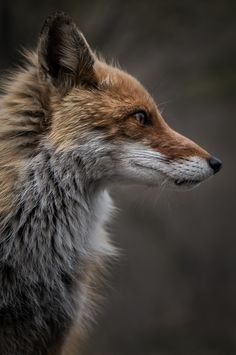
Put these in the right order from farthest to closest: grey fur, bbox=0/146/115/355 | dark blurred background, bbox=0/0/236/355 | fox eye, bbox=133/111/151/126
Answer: dark blurred background, bbox=0/0/236/355
fox eye, bbox=133/111/151/126
grey fur, bbox=0/146/115/355

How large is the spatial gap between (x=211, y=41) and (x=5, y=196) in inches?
201

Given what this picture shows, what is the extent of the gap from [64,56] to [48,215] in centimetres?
100

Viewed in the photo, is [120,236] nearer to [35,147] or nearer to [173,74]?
[173,74]

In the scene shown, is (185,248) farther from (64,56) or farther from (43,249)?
(64,56)

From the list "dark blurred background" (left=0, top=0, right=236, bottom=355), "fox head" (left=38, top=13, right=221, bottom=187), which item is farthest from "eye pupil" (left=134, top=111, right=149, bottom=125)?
"dark blurred background" (left=0, top=0, right=236, bottom=355)

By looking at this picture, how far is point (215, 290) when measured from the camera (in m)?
10.9

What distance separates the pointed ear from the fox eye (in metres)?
0.35

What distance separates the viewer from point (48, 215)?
4.42m

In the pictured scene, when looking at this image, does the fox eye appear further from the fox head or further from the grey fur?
the grey fur

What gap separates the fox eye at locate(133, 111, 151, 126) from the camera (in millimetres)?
4539

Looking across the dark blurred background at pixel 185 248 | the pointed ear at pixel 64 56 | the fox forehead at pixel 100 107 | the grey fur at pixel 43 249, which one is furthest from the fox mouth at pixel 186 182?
the dark blurred background at pixel 185 248

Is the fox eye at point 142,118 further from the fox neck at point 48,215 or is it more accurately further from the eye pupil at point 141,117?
the fox neck at point 48,215

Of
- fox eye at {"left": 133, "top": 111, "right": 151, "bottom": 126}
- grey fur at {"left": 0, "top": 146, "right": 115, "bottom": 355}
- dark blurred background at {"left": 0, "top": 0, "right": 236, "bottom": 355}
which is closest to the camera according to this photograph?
grey fur at {"left": 0, "top": 146, "right": 115, "bottom": 355}

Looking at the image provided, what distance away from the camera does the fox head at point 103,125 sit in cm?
441
